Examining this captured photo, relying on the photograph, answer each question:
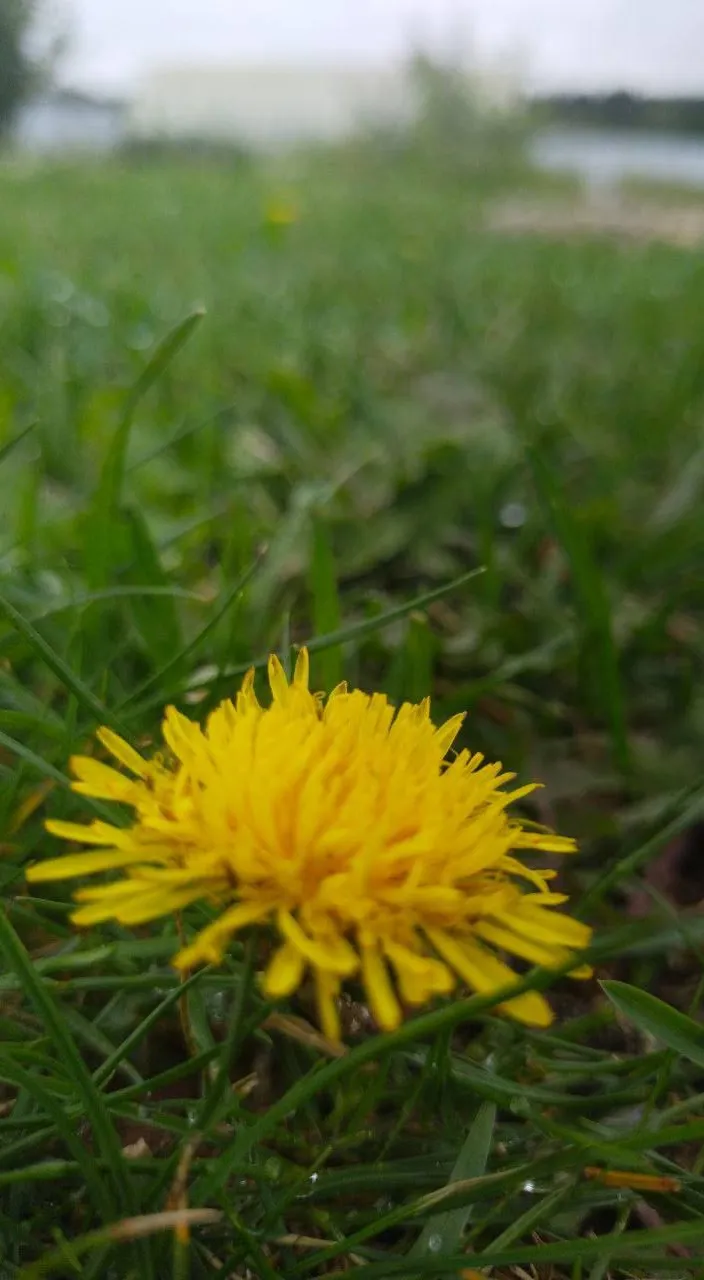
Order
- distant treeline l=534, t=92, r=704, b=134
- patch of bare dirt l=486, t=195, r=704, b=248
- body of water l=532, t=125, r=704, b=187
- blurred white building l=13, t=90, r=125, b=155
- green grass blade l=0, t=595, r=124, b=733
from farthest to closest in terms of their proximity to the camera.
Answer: patch of bare dirt l=486, t=195, r=704, b=248, blurred white building l=13, t=90, r=125, b=155, body of water l=532, t=125, r=704, b=187, distant treeline l=534, t=92, r=704, b=134, green grass blade l=0, t=595, r=124, b=733

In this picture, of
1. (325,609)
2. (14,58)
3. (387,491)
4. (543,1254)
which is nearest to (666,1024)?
(543,1254)

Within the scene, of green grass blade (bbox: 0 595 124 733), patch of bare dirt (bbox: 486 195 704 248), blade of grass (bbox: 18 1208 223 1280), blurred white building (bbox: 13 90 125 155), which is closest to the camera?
blade of grass (bbox: 18 1208 223 1280)

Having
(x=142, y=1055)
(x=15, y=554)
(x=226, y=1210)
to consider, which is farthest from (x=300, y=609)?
(x=226, y=1210)

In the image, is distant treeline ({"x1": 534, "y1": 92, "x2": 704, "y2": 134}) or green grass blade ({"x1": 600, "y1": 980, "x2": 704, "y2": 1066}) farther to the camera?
distant treeline ({"x1": 534, "y1": 92, "x2": 704, "y2": 134})

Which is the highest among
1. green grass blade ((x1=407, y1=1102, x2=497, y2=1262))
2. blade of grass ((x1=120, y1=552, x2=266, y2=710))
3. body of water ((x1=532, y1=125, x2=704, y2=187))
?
blade of grass ((x1=120, y1=552, x2=266, y2=710))

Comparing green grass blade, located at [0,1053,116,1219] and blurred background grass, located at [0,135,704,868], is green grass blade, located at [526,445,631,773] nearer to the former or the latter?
blurred background grass, located at [0,135,704,868]

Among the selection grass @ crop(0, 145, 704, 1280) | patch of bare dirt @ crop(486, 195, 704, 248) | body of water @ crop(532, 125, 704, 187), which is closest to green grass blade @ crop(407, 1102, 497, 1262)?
grass @ crop(0, 145, 704, 1280)

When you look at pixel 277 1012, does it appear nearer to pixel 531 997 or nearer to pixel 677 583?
pixel 531 997

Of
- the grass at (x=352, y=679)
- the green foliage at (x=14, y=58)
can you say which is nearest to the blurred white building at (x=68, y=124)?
the green foliage at (x=14, y=58)
